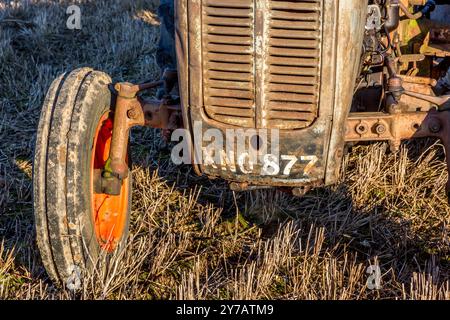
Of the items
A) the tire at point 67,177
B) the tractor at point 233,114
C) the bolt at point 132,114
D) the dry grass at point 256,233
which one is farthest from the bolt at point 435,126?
the tire at point 67,177

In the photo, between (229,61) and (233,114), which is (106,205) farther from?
(229,61)

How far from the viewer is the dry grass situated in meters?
3.42

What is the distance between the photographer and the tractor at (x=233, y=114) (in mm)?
3002

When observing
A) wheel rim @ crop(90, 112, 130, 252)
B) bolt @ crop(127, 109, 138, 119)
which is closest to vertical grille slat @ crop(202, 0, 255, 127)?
bolt @ crop(127, 109, 138, 119)

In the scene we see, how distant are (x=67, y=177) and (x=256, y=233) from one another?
1.18 m

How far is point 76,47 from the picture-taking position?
6.98m

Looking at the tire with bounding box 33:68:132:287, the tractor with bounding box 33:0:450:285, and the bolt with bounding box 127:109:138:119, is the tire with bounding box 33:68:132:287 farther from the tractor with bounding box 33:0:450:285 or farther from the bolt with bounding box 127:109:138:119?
the bolt with bounding box 127:109:138:119

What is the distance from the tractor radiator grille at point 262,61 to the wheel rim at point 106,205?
2.52 ft

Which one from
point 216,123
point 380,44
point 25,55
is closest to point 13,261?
point 216,123

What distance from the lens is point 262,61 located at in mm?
3031

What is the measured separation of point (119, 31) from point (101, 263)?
425cm

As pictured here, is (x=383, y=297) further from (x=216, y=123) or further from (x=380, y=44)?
(x=380, y=44)

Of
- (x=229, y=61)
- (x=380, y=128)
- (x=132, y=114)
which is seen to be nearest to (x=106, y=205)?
(x=132, y=114)

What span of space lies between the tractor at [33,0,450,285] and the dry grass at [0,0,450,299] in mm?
288
